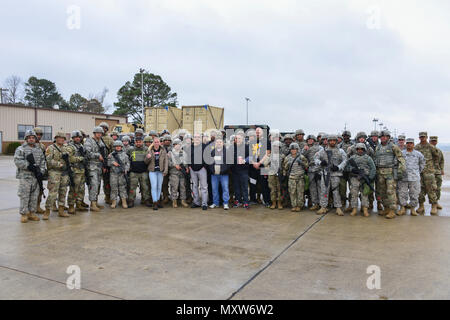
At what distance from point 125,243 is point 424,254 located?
431 centimetres

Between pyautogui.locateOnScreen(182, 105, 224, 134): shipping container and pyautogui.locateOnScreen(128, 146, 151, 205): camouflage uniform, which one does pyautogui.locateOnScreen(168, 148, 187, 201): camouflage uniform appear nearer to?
pyautogui.locateOnScreen(128, 146, 151, 205): camouflage uniform

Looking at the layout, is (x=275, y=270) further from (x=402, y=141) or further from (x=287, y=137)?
(x=402, y=141)

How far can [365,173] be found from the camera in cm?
673

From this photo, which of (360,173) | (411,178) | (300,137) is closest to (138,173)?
(300,137)

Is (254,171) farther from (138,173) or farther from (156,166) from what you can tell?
(138,173)

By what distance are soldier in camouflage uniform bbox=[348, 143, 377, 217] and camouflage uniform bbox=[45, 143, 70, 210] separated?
6066 mm

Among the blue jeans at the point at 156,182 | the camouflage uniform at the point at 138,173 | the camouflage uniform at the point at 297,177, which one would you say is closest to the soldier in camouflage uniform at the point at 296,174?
the camouflage uniform at the point at 297,177

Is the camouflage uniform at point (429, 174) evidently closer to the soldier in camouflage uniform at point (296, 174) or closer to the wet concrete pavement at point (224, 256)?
the wet concrete pavement at point (224, 256)

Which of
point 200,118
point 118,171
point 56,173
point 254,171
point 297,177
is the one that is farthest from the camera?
point 200,118

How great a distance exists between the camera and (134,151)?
780 centimetres

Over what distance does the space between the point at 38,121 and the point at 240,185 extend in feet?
94.2

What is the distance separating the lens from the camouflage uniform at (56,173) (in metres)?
6.45
